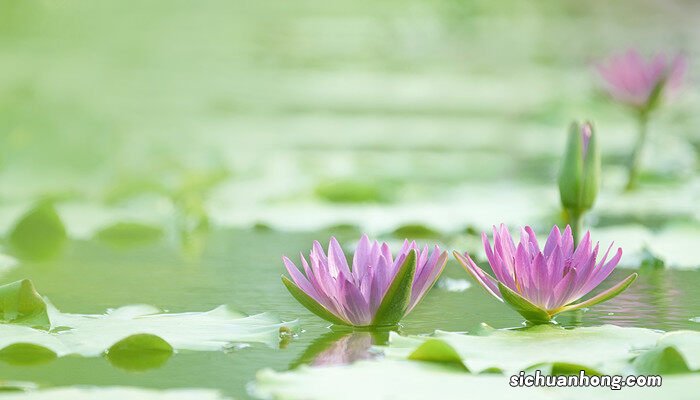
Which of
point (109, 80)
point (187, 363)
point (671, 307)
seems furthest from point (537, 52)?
point (187, 363)

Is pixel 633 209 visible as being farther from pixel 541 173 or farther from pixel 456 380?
pixel 456 380

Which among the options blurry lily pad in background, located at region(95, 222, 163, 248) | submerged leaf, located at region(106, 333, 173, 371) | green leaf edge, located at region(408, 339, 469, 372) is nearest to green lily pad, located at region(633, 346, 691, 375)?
green leaf edge, located at region(408, 339, 469, 372)

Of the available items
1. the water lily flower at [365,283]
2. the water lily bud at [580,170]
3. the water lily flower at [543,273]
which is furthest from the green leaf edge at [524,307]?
the water lily bud at [580,170]

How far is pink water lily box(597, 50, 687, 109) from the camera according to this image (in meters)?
3.12

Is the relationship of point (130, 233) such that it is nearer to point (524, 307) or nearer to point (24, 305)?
point (24, 305)

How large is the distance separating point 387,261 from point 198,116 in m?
4.35

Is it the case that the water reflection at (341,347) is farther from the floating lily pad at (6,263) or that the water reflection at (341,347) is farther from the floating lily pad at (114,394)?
the floating lily pad at (6,263)

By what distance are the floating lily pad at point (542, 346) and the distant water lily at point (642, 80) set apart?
1.68 metres

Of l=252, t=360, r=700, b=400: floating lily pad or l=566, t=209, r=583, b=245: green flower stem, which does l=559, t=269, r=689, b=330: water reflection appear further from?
l=252, t=360, r=700, b=400: floating lily pad

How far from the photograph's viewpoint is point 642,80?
3156 millimetres

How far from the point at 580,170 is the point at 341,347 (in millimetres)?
698

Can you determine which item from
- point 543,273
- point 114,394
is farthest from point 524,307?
point 114,394

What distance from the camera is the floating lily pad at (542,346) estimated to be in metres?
1.36

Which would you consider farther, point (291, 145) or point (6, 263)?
point (291, 145)
